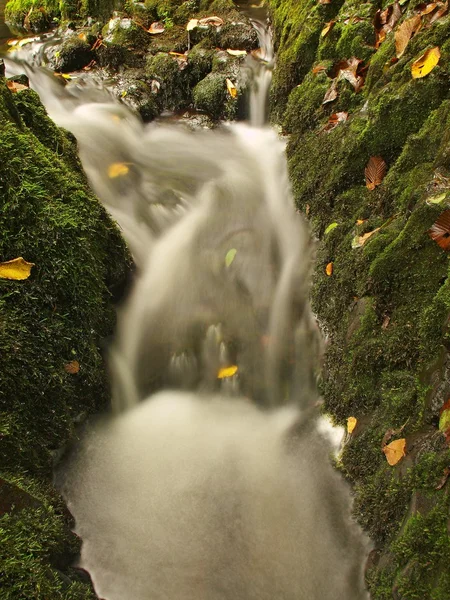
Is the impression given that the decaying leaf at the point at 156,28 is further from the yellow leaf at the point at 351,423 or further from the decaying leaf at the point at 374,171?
the yellow leaf at the point at 351,423

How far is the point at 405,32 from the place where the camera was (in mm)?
3840

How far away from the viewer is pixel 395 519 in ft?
8.15

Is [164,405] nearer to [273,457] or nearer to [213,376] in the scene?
[213,376]

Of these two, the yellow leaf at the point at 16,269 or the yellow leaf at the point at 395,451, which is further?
the yellow leaf at the point at 16,269

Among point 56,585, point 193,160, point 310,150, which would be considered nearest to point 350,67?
point 310,150

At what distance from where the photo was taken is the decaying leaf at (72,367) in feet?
10.4

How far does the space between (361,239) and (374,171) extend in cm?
73

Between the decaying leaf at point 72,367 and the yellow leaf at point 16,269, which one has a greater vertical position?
the yellow leaf at point 16,269

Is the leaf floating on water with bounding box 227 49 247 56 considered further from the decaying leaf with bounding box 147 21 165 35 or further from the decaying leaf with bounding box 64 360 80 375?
the decaying leaf with bounding box 64 360 80 375

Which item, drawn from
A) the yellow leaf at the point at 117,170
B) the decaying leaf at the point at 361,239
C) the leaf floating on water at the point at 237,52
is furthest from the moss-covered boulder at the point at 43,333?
the leaf floating on water at the point at 237,52

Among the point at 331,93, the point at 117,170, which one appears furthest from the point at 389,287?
the point at 117,170

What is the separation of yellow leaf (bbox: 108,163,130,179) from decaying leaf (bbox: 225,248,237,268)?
73.2 inches

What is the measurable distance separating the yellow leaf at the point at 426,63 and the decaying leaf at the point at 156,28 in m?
5.67

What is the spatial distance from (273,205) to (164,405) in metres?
2.73
